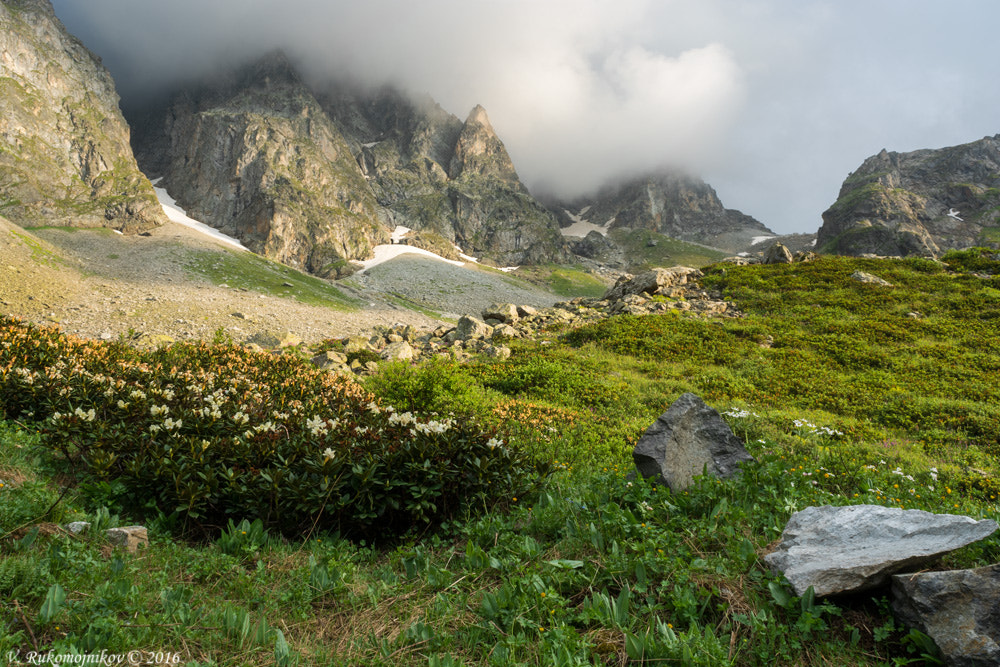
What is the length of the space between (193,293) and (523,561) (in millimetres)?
50163

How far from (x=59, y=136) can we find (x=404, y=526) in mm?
155007

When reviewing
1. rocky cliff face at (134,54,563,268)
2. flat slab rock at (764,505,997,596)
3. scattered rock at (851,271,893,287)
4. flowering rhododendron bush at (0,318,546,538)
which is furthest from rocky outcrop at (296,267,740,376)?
rocky cliff face at (134,54,563,268)

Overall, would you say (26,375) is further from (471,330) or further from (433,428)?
(471,330)

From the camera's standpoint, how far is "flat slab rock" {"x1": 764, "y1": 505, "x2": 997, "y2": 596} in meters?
3.07

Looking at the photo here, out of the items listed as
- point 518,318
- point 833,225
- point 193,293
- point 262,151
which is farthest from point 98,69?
point 833,225

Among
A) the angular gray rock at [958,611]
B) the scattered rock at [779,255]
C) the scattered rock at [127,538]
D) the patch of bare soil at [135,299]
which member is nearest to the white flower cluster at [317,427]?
the scattered rock at [127,538]

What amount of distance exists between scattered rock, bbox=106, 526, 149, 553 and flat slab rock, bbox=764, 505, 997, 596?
17.7 feet

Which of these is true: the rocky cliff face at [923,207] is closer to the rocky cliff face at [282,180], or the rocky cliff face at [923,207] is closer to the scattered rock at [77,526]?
the rocky cliff face at [282,180]

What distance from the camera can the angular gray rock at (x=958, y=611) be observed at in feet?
8.50

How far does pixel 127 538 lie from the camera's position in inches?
151

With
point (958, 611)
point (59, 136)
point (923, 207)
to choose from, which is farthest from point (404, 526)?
point (923, 207)

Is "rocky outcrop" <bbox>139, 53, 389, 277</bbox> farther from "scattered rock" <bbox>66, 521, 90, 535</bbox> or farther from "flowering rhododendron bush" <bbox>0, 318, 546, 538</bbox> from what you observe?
"scattered rock" <bbox>66, 521, 90, 535</bbox>

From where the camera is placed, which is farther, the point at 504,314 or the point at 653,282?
the point at 653,282

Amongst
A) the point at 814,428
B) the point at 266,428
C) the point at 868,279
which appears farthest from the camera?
the point at 868,279
